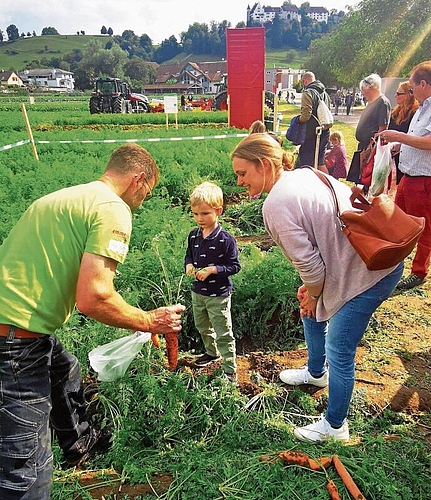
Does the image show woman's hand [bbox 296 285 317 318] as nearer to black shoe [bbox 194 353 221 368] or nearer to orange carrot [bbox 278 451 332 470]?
orange carrot [bbox 278 451 332 470]

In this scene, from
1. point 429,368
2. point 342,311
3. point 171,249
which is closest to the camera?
point 342,311

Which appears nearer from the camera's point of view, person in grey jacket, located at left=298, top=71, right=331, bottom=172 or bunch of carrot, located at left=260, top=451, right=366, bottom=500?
bunch of carrot, located at left=260, top=451, right=366, bottom=500

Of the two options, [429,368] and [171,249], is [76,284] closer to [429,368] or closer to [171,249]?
[171,249]

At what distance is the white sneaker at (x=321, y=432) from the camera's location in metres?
2.61

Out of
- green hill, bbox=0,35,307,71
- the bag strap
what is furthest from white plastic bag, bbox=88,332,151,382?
green hill, bbox=0,35,307,71

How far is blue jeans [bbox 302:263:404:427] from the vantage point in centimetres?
231

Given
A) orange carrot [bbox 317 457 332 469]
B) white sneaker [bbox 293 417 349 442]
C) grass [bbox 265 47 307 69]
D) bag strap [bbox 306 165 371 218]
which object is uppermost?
bag strap [bbox 306 165 371 218]

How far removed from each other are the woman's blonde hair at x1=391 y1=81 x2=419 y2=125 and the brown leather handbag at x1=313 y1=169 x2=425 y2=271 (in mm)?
4117

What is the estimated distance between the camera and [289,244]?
2.18 meters

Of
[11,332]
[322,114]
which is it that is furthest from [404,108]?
[11,332]

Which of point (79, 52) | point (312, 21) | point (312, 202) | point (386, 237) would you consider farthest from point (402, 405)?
point (312, 21)

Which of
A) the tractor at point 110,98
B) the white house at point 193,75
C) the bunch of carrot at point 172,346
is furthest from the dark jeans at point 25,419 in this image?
the white house at point 193,75

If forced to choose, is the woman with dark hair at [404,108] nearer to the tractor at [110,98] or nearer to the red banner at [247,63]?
the red banner at [247,63]

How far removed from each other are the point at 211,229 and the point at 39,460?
1.72 meters
